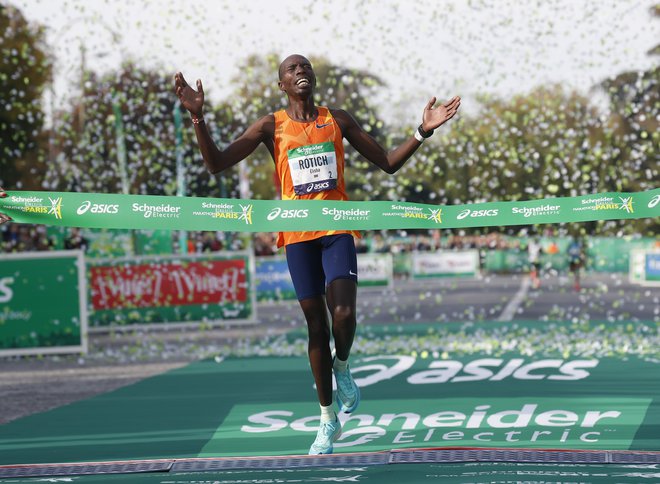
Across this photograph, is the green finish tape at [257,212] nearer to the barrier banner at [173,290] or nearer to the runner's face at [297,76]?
the runner's face at [297,76]

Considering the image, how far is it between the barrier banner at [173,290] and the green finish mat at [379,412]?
5.94 meters

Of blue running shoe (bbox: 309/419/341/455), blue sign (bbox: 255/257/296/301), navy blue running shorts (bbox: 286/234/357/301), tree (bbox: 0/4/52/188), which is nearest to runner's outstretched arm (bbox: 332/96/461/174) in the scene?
navy blue running shorts (bbox: 286/234/357/301)

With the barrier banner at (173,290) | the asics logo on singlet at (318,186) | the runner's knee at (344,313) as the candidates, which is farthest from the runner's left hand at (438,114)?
the barrier banner at (173,290)

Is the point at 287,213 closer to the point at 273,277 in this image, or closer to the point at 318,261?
the point at 318,261

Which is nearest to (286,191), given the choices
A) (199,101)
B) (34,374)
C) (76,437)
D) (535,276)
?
(199,101)

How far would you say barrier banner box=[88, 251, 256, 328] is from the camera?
1877cm

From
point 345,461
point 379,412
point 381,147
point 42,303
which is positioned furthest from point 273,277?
point 345,461

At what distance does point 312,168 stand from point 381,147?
0.43m

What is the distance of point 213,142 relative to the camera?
6.48 m

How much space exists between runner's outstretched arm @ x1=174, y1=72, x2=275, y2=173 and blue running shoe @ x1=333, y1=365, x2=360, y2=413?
4.21ft

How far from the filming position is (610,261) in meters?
47.7

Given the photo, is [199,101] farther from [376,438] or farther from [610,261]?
[610,261]

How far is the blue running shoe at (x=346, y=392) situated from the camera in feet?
21.8

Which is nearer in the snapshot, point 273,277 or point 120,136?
point 120,136
